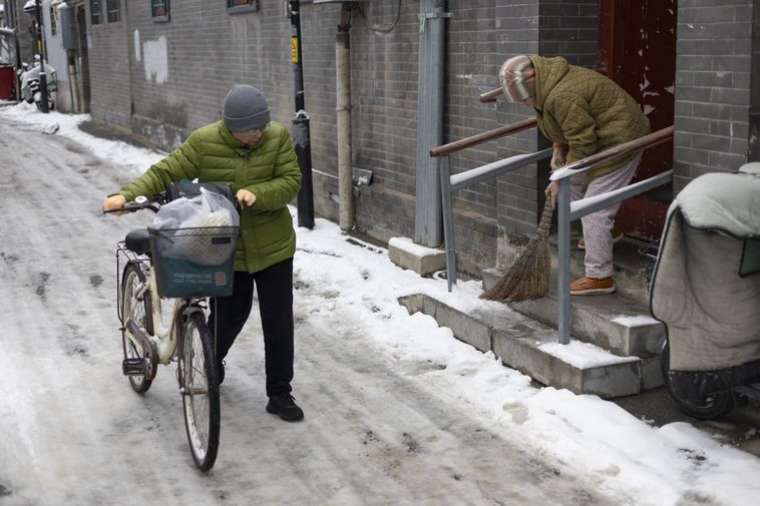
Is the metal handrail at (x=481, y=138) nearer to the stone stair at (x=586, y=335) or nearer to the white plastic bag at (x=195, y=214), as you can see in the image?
the stone stair at (x=586, y=335)

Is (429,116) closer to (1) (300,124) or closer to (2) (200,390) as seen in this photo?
(1) (300,124)

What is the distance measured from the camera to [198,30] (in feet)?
52.6

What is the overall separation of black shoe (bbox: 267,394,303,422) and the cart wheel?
6.35 feet

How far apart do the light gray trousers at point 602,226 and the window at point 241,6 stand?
7474mm

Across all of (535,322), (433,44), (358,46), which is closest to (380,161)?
(358,46)

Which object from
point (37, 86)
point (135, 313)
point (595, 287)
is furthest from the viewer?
point (37, 86)

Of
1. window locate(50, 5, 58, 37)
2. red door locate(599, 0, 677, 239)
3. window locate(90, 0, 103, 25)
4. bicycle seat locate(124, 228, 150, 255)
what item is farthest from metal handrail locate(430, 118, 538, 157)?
window locate(50, 5, 58, 37)

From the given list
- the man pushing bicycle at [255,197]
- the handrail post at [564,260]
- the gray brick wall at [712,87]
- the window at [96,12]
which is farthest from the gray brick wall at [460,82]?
the window at [96,12]

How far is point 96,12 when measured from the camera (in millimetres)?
24203

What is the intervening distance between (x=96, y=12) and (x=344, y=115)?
1518 centimetres

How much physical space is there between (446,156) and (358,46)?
10.8 ft

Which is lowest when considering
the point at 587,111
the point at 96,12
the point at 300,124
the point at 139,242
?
the point at 139,242

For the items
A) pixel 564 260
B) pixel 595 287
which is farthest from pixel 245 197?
pixel 595 287

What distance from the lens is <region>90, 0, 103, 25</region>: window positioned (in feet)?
77.8
